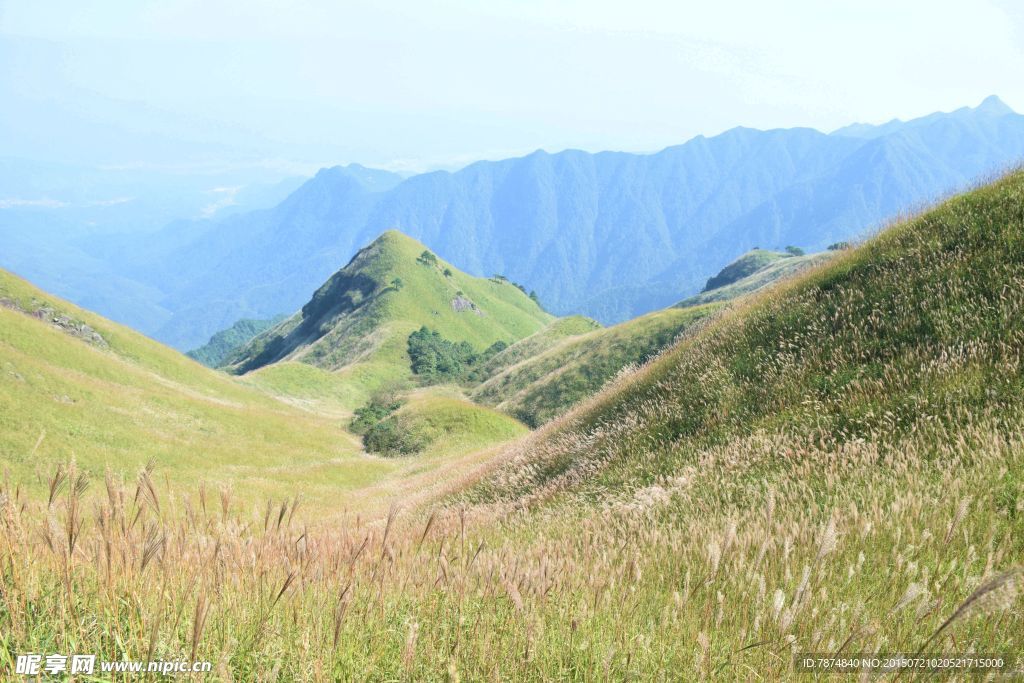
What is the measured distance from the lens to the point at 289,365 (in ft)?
318

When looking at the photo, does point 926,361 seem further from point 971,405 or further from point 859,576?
point 859,576

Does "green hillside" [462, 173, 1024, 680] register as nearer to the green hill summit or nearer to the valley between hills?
the valley between hills

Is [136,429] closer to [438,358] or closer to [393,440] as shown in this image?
[393,440]

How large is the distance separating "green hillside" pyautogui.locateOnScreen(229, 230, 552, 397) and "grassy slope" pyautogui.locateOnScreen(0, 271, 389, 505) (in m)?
81.9

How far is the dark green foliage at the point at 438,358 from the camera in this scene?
420 ft

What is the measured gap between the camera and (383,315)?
158500mm

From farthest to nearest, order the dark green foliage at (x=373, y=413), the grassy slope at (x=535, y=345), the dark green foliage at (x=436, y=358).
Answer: the dark green foliage at (x=436, y=358), the grassy slope at (x=535, y=345), the dark green foliage at (x=373, y=413)

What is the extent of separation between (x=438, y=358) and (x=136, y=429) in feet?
344

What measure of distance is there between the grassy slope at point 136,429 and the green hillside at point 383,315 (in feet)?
269

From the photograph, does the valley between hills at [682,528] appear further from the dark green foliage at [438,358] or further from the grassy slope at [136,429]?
the dark green foliage at [438,358]

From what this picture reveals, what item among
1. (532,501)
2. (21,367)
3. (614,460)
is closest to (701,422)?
(614,460)

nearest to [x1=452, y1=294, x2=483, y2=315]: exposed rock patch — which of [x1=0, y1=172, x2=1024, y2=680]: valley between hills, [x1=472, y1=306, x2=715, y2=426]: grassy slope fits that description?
[x1=472, y1=306, x2=715, y2=426]: grassy slope

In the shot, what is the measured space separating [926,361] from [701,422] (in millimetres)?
3615

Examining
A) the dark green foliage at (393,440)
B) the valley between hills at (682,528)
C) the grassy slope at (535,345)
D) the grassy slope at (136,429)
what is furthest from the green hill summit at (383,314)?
the valley between hills at (682,528)
